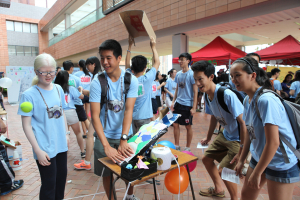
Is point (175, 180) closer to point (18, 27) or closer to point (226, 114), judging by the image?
point (226, 114)

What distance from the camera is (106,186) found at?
2.06m

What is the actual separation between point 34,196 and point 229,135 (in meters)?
2.83

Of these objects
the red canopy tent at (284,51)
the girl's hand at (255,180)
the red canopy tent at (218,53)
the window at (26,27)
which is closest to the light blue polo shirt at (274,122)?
the girl's hand at (255,180)

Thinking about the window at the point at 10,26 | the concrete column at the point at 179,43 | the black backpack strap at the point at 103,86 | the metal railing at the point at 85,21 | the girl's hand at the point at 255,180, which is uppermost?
the window at the point at 10,26

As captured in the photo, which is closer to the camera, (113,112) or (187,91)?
(113,112)

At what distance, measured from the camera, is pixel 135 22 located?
261 centimetres

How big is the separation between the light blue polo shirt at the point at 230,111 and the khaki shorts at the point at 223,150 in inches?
2.4

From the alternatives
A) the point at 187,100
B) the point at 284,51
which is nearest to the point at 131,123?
the point at 187,100

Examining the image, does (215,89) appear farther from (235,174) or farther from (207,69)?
(235,174)

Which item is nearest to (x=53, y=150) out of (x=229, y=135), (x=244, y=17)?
(x=229, y=135)

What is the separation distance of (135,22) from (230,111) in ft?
5.56

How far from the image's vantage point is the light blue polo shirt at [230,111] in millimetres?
2088

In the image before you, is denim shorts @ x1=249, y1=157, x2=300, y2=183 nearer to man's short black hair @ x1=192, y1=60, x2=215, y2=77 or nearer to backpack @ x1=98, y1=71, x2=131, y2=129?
man's short black hair @ x1=192, y1=60, x2=215, y2=77

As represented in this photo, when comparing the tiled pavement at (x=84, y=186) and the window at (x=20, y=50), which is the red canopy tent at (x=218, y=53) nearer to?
the tiled pavement at (x=84, y=186)
